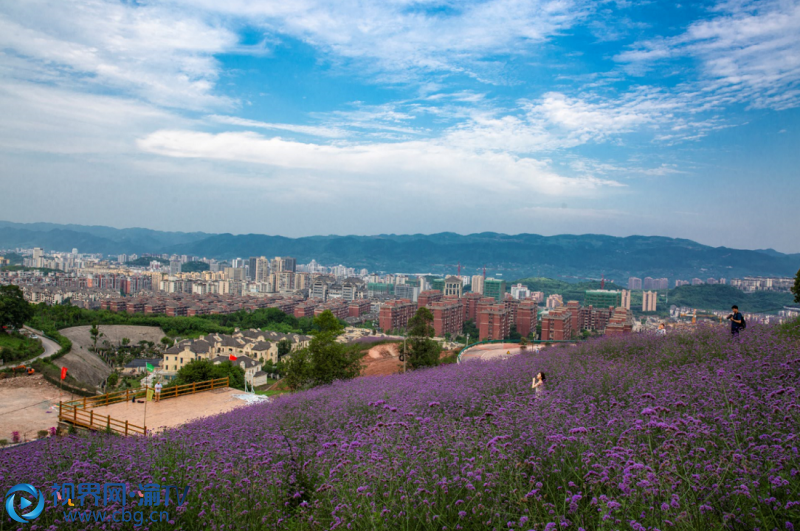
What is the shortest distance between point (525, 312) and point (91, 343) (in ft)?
154

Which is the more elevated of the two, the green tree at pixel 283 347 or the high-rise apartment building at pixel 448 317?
the high-rise apartment building at pixel 448 317

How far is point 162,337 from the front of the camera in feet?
175

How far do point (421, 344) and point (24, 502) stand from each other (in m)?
12.0

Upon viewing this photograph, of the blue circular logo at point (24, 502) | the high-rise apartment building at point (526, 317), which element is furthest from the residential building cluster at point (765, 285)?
the blue circular logo at point (24, 502)

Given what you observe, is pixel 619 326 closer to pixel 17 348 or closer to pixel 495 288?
pixel 17 348

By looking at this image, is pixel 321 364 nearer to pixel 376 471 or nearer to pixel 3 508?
pixel 3 508

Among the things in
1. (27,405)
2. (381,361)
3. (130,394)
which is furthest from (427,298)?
(130,394)

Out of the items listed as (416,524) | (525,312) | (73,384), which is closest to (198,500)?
(416,524)

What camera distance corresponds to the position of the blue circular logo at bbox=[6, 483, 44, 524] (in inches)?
123

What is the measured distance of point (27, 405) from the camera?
18.8 metres

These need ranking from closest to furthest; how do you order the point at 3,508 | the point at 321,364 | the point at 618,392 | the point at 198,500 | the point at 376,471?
1. the point at 376,471
2. the point at 198,500
3. the point at 3,508
4. the point at 618,392
5. the point at 321,364

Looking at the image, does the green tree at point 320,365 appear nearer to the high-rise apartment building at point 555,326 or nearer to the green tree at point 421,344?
the green tree at point 421,344

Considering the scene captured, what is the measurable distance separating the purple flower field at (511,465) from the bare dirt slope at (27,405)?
12357 millimetres

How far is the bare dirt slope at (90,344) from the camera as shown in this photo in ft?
106
